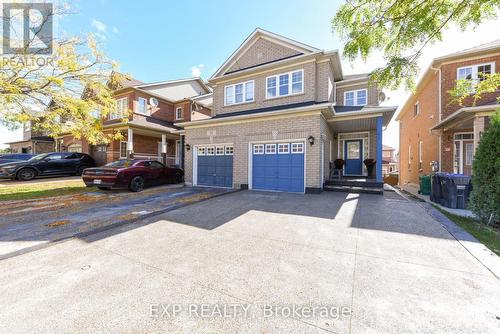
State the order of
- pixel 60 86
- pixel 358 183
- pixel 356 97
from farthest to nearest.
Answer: pixel 356 97, pixel 358 183, pixel 60 86

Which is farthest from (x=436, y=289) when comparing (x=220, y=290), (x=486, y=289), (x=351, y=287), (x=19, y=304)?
(x=19, y=304)

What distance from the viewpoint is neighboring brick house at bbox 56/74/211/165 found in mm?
15883

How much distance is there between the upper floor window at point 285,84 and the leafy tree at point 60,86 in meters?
7.42

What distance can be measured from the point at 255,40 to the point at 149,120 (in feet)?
35.7

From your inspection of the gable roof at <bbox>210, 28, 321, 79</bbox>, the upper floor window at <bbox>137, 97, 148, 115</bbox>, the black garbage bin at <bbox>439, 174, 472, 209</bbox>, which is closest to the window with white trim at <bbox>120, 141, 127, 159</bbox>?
the upper floor window at <bbox>137, 97, 148, 115</bbox>

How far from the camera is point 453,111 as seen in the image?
1073 centimetres

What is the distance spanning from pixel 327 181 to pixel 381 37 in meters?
6.56

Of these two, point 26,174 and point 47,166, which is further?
point 47,166

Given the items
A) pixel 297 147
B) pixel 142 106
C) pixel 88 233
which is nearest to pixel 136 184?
pixel 88 233

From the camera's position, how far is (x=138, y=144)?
17.1m

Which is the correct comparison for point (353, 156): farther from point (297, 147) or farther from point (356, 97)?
point (297, 147)

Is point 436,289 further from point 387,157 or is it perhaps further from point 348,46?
point 387,157

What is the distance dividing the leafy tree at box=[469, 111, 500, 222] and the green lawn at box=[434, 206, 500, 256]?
31cm

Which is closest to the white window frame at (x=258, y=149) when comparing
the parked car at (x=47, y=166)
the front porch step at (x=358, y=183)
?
the front porch step at (x=358, y=183)
